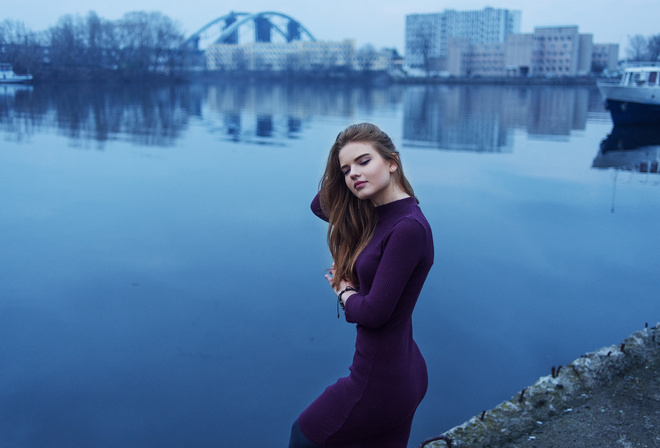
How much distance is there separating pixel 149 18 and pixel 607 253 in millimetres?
95688

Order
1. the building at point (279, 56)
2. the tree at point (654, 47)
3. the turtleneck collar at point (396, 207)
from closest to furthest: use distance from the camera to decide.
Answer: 1. the turtleneck collar at point (396, 207)
2. the tree at point (654, 47)
3. the building at point (279, 56)

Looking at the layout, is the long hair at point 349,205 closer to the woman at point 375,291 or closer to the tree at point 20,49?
the woman at point 375,291

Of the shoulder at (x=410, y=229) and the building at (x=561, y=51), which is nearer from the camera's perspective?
the shoulder at (x=410, y=229)

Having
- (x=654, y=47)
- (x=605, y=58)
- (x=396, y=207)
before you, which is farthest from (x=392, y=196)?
(x=605, y=58)

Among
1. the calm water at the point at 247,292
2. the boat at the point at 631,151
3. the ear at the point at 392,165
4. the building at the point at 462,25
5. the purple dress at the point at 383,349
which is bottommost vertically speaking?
the calm water at the point at 247,292

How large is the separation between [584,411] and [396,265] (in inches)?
72.7

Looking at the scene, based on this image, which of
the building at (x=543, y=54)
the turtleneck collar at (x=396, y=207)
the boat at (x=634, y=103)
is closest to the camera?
the turtleneck collar at (x=396, y=207)

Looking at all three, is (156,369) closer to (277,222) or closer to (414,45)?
(277,222)

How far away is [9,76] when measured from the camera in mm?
59938

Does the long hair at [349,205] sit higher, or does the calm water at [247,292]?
the long hair at [349,205]

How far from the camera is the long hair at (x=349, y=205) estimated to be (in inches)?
73.8

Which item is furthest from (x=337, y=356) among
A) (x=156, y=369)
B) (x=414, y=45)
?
(x=414, y=45)

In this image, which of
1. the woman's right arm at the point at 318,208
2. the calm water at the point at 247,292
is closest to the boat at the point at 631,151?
the calm water at the point at 247,292

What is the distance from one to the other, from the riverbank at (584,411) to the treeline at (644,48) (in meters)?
86.5
